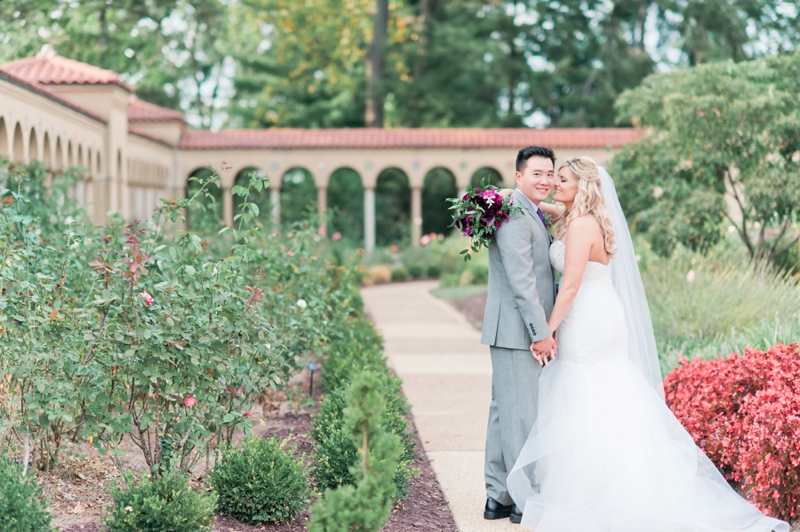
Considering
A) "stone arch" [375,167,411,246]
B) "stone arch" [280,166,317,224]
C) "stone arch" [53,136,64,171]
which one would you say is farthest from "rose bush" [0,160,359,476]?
"stone arch" [375,167,411,246]

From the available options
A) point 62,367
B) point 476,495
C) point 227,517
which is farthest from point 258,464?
point 476,495

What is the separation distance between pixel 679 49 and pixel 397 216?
485 inches

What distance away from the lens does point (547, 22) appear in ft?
96.7

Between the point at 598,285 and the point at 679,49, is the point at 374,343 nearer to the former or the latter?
the point at 598,285

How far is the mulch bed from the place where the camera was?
3.64 m

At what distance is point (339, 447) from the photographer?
412cm

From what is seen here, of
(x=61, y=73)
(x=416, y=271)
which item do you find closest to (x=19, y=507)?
(x=61, y=73)

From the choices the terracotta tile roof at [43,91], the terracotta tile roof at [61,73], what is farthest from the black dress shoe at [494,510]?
the terracotta tile roof at [61,73]

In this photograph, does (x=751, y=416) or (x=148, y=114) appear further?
(x=148, y=114)

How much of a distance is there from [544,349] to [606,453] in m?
A: 0.59

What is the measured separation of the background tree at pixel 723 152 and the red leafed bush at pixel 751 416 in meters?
3.80

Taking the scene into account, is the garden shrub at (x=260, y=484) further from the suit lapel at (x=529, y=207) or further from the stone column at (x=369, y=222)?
the stone column at (x=369, y=222)

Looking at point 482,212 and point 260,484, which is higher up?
point 482,212

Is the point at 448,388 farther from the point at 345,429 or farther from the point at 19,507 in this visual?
the point at 19,507
